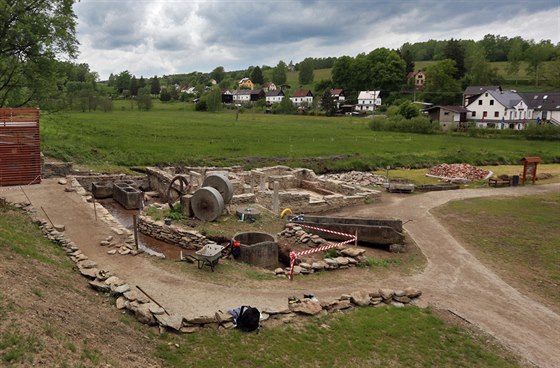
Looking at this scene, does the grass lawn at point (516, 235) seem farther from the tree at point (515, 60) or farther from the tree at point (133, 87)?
the tree at point (133, 87)

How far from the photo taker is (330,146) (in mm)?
48594

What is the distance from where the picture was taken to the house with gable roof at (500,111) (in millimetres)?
75000

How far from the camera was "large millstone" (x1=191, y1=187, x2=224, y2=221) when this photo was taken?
20.0m

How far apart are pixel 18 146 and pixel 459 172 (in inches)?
1322

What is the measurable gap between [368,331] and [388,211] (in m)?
15.0

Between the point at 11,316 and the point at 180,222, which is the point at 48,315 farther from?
the point at 180,222

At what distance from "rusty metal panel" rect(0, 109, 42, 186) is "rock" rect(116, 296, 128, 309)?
17.2m

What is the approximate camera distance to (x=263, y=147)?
45812mm

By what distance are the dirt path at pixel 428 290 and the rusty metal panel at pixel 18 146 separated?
5570 mm

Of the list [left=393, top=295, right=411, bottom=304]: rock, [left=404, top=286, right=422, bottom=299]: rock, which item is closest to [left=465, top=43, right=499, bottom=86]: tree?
[left=404, top=286, right=422, bottom=299]: rock

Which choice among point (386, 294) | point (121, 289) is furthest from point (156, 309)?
point (386, 294)

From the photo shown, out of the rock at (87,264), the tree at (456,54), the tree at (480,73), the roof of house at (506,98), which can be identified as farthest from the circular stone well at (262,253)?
the tree at (456,54)

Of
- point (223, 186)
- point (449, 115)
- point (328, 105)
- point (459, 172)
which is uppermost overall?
point (328, 105)

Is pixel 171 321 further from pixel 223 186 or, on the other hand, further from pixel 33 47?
pixel 33 47
